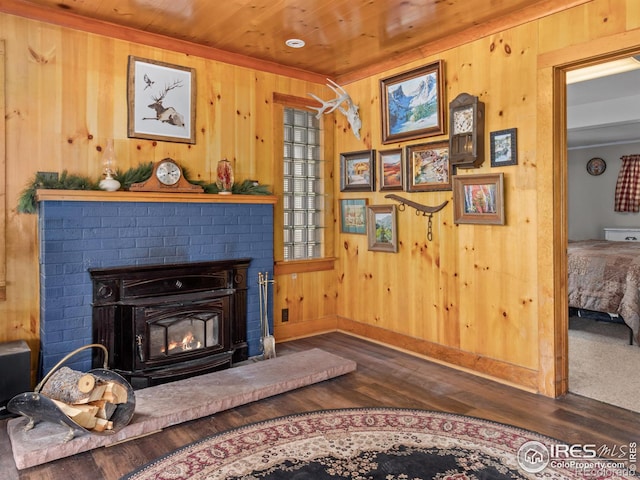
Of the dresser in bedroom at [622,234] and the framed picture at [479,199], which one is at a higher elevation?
the framed picture at [479,199]

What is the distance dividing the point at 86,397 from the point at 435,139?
3223mm

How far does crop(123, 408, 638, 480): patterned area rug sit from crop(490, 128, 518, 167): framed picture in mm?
1859

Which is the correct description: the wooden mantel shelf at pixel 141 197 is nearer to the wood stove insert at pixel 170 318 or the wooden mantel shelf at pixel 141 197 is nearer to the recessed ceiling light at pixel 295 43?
the wood stove insert at pixel 170 318

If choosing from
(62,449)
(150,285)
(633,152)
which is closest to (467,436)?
(62,449)

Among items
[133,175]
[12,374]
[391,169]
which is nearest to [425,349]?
[391,169]

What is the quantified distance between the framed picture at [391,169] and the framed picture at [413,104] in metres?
0.13

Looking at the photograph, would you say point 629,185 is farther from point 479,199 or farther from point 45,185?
point 45,185

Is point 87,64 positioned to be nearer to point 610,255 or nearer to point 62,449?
point 62,449

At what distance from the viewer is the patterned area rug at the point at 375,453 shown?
2266 millimetres

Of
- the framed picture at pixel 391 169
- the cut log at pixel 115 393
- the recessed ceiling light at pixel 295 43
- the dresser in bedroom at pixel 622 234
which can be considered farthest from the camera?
the dresser in bedroom at pixel 622 234

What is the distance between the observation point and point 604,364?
3922mm

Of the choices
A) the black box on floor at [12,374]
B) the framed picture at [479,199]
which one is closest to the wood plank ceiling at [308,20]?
the framed picture at [479,199]

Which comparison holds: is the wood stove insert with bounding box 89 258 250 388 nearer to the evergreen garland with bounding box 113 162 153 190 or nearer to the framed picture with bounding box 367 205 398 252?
the evergreen garland with bounding box 113 162 153 190

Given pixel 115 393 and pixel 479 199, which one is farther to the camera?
pixel 479 199
